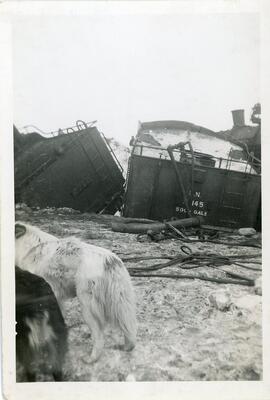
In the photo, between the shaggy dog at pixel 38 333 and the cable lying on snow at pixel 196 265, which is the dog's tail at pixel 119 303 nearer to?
the cable lying on snow at pixel 196 265

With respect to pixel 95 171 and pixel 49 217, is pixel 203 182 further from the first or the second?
pixel 49 217

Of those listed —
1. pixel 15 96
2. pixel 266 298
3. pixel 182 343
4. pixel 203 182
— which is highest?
pixel 15 96

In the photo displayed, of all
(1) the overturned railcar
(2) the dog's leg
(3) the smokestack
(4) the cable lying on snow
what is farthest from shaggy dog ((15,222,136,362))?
(3) the smokestack

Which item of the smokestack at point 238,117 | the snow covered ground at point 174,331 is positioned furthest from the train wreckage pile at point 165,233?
the smokestack at point 238,117

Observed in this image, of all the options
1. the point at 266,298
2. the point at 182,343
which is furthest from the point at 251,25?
the point at 182,343

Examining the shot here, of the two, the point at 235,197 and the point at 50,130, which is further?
the point at 235,197

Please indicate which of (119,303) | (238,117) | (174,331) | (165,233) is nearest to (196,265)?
(165,233)
